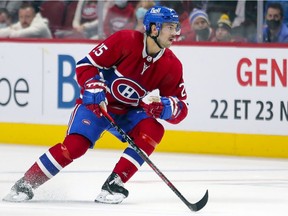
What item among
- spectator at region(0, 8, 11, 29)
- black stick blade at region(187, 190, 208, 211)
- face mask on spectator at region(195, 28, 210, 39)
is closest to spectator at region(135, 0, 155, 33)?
face mask on spectator at region(195, 28, 210, 39)

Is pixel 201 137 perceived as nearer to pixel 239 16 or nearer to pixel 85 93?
pixel 239 16

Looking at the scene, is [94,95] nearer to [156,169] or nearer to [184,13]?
[156,169]

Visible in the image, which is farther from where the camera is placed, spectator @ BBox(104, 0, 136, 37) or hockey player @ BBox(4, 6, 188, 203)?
spectator @ BBox(104, 0, 136, 37)

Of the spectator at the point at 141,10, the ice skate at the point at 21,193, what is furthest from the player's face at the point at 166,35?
the spectator at the point at 141,10

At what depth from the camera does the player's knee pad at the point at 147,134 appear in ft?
21.6

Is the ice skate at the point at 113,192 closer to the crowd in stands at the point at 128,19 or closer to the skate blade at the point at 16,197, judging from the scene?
the skate blade at the point at 16,197

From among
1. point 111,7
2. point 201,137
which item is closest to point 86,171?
point 201,137

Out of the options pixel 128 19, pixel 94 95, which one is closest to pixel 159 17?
pixel 94 95

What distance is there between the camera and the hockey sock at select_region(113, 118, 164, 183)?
6578mm

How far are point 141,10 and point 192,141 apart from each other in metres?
1.20

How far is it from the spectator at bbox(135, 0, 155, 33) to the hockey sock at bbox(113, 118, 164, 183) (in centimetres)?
337

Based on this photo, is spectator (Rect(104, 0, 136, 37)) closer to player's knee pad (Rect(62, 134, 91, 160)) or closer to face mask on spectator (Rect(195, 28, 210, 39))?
face mask on spectator (Rect(195, 28, 210, 39))

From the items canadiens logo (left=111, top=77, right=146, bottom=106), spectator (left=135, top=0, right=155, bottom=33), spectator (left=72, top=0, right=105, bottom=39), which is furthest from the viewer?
spectator (left=72, top=0, right=105, bottom=39)

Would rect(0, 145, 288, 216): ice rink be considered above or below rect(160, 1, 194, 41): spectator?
below
